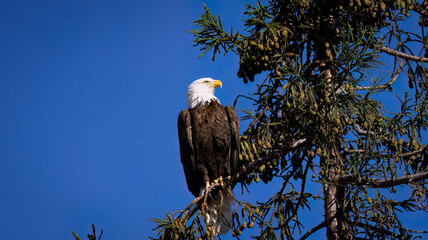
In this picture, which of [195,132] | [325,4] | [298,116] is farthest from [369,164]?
[195,132]

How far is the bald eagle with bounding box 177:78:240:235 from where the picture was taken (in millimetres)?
6429

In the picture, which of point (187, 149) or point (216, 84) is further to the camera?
point (216, 84)

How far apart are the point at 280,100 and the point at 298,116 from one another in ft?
2.10

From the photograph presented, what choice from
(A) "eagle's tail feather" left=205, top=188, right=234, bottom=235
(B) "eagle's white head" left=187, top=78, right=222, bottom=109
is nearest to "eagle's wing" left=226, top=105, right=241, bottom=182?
(A) "eagle's tail feather" left=205, top=188, right=234, bottom=235

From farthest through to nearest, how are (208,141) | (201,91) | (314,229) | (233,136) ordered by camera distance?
1. (201,91)
2. (208,141)
3. (233,136)
4. (314,229)

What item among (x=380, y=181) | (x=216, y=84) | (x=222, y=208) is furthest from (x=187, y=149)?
(x=380, y=181)

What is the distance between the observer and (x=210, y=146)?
6.52 meters

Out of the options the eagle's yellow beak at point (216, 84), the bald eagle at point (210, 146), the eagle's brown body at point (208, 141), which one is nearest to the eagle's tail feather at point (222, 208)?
the bald eagle at point (210, 146)

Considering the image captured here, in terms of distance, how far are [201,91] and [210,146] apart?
39.5 inches

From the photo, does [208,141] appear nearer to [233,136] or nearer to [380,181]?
[233,136]

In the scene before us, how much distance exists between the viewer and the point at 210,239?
4.94 m

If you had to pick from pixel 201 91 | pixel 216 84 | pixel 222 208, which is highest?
pixel 216 84

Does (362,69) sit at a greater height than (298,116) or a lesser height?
greater

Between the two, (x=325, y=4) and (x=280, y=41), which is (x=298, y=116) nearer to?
(x=280, y=41)
